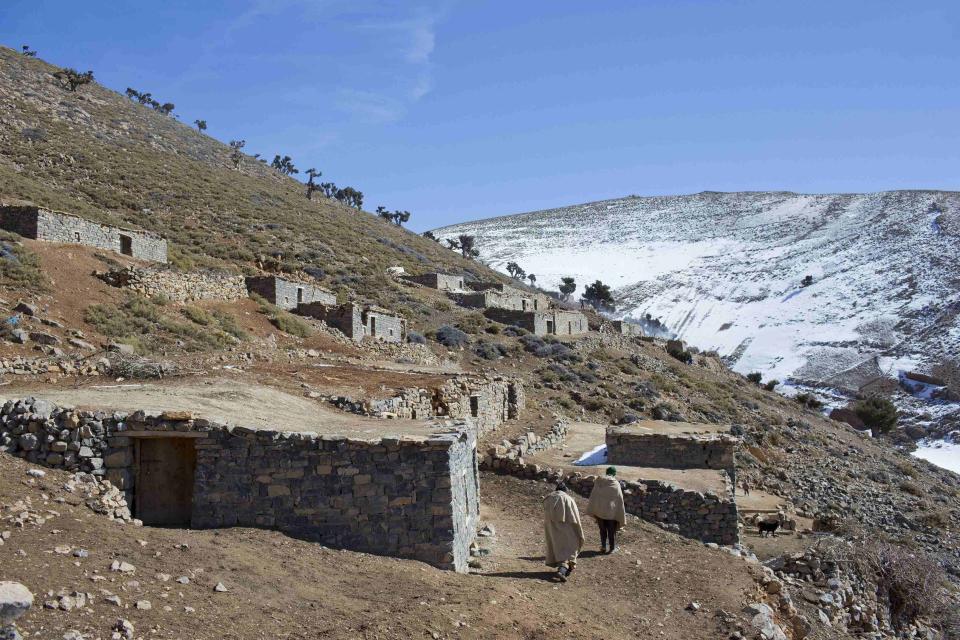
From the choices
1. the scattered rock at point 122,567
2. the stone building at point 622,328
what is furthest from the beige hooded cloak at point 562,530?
the stone building at point 622,328

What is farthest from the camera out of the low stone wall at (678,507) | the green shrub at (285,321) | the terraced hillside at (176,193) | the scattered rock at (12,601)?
the terraced hillside at (176,193)

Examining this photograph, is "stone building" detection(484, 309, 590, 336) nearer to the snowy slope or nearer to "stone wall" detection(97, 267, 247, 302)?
"stone wall" detection(97, 267, 247, 302)

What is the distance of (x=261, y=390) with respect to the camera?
39.0 feet

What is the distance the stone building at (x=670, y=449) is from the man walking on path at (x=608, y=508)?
5613 millimetres

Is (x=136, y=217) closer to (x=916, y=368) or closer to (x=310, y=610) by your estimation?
(x=310, y=610)

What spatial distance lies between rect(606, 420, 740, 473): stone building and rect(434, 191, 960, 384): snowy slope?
54.0m

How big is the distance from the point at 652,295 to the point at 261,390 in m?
91.2

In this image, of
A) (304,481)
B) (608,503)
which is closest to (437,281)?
(608,503)

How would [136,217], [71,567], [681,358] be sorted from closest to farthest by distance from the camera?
[71,567]
[136,217]
[681,358]

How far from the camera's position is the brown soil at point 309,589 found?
5633 millimetres

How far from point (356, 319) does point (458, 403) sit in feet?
35.9

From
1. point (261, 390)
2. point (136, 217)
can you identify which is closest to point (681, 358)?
point (136, 217)

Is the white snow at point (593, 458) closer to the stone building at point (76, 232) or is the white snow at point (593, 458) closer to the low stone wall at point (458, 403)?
the low stone wall at point (458, 403)

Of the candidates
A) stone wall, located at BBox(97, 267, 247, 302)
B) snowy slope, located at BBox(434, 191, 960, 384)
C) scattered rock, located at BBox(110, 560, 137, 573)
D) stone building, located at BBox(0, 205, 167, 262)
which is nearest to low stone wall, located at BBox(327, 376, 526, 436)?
scattered rock, located at BBox(110, 560, 137, 573)
